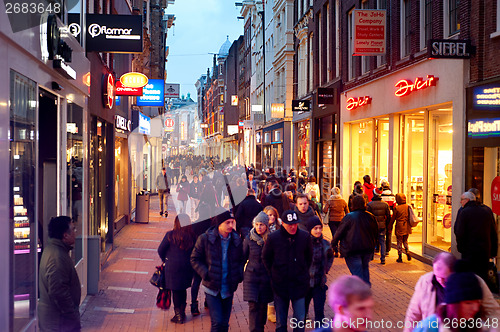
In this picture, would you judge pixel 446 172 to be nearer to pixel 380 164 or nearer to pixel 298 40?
pixel 380 164

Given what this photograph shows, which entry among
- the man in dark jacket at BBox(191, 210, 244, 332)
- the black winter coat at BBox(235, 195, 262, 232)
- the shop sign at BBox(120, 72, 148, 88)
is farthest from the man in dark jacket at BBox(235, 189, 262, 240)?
the shop sign at BBox(120, 72, 148, 88)

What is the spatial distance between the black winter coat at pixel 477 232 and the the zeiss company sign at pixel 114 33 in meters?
6.43

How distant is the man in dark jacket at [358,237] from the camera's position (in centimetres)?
873

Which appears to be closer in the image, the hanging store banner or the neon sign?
the neon sign

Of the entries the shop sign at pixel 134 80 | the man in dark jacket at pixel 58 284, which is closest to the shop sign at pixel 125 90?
the shop sign at pixel 134 80

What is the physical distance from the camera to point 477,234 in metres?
8.97

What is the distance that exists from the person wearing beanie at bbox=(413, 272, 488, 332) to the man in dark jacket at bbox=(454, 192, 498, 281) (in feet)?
18.3

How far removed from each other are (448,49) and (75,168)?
7.61 metres

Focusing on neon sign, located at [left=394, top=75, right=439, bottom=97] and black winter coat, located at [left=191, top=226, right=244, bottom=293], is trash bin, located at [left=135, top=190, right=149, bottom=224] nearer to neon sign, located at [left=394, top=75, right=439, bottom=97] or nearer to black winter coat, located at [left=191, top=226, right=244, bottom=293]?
neon sign, located at [left=394, top=75, right=439, bottom=97]

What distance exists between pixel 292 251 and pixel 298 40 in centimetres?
2624

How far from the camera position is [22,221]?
6152mm

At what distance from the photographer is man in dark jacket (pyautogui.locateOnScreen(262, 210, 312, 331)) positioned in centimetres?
650

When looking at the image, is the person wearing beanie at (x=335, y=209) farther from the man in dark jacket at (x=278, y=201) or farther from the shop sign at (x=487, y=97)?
the shop sign at (x=487, y=97)

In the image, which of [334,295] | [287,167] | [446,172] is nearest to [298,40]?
[287,167]
